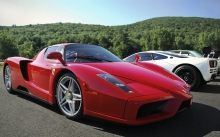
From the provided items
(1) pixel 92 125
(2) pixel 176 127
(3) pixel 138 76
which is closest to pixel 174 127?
(2) pixel 176 127

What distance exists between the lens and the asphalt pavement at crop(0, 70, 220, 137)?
2.36 meters

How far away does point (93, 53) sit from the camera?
3594 millimetres

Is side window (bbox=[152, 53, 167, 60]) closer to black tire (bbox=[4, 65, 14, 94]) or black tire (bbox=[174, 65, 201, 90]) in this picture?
black tire (bbox=[174, 65, 201, 90])

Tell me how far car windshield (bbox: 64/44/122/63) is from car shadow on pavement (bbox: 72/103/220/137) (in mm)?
1060

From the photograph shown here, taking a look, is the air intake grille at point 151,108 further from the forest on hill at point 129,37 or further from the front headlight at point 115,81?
the forest on hill at point 129,37

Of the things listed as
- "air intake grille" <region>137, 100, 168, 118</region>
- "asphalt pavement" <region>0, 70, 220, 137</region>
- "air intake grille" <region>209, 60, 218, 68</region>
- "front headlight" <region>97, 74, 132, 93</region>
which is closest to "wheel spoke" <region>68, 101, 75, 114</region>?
"asphalt pavement" <region>0, 70, 220, 137</region>

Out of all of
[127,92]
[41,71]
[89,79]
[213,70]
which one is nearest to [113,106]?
[127,92]

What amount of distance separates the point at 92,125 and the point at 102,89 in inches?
21.8

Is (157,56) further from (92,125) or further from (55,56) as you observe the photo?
(92,125)

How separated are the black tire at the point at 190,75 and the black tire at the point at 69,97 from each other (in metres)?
3.70

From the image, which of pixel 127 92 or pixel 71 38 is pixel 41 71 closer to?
pixel 127 92

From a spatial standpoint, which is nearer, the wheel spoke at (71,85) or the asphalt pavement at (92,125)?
the asphalt pavement at (92,125)

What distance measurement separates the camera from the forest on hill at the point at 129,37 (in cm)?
7594

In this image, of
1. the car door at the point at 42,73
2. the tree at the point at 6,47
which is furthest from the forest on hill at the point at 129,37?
the car door at the point at 42,73
